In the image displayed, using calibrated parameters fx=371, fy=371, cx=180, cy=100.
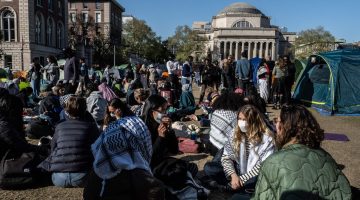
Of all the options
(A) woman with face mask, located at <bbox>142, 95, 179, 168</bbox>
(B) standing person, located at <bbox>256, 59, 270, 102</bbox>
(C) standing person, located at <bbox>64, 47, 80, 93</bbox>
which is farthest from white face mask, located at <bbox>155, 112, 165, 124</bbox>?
(B) standing person, located at <bbox>256, 59, 270, 102</bbox>

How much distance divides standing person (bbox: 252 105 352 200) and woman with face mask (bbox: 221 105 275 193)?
174cm

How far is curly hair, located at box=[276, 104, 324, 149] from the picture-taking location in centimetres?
260

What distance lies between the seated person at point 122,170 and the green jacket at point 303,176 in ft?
3.96

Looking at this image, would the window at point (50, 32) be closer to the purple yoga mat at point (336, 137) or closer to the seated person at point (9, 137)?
the purple yoga mat at point (336, 137)

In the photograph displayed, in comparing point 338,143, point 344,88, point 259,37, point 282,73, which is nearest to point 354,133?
point 338,143

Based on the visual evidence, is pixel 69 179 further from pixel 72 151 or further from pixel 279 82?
pixel 279 82

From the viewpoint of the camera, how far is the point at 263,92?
546 inches

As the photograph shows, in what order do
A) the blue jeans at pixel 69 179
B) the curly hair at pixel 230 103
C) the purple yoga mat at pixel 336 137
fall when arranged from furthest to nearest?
the purple yoga mat at pixel 336 137
the curly hair at pixel 230 103
the blue jeans at pixel 69 179

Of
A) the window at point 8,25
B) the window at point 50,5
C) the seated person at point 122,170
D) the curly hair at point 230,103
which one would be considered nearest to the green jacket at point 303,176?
the seated person at point 122,170

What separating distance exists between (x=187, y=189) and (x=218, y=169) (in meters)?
0.91

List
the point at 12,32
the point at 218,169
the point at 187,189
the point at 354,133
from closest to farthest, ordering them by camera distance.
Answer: the point at 187,189, the point at 218,169, the point at 354,133, the point at 12,32

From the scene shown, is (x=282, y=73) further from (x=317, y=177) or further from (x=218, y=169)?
(x=317, y=177)

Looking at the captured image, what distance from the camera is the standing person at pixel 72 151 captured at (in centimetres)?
482

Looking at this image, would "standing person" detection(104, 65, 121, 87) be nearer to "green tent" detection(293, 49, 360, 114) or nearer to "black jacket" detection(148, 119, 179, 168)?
"green tent" detection(293, 49, 360, 114)
